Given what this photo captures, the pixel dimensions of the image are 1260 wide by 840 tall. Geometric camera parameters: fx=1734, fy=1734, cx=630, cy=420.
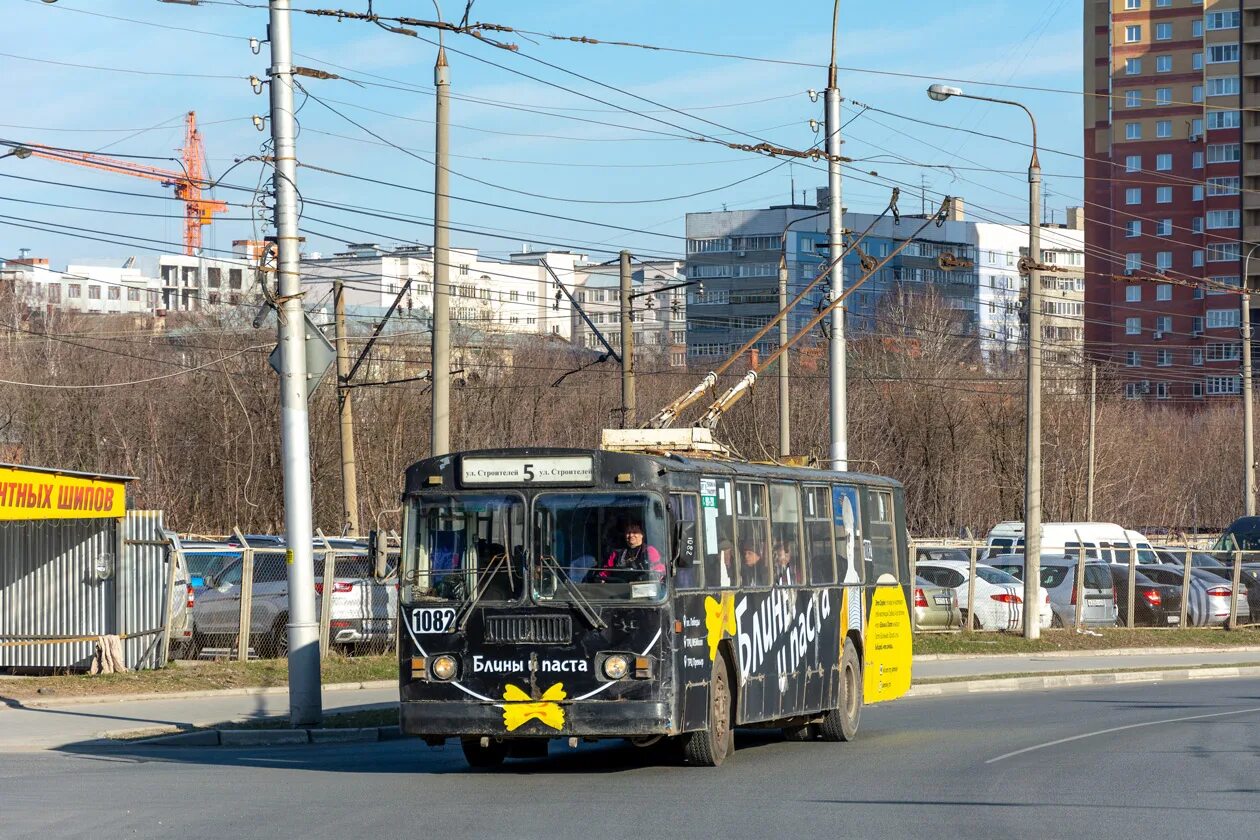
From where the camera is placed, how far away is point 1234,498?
273 ft

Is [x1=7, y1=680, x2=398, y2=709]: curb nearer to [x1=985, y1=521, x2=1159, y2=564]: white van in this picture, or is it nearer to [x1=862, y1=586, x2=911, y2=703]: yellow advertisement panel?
[x1=862, y1=586, x2=911, y2=703]: yellow advertisement panel

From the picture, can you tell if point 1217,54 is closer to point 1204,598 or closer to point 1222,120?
point 1222,120

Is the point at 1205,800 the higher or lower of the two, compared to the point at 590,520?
lower

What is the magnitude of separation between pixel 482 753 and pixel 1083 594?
21.3 metres

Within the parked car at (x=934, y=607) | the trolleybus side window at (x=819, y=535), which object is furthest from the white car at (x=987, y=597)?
the trolleybus side window at (x=819, y=535)

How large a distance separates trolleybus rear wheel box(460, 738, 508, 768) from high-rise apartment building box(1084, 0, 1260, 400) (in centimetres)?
11167

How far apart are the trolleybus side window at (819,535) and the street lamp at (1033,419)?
12.9 m

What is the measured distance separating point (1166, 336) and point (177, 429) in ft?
296

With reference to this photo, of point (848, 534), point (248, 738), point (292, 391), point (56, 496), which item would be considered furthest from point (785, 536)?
point (56, 496)

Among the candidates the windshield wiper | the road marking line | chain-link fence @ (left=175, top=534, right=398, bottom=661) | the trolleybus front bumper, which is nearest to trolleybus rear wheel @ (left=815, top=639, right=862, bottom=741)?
the road marking line

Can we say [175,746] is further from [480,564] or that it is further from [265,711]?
[480,564]

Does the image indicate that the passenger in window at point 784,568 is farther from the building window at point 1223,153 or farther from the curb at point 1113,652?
the building window at point 1223,153

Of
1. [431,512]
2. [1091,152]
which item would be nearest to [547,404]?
[431,512]

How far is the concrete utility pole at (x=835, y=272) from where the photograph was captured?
2545 cm
